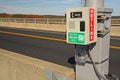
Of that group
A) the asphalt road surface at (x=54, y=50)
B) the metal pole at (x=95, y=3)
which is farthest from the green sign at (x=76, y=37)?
the asphalt road surface at (x=54, y=50)

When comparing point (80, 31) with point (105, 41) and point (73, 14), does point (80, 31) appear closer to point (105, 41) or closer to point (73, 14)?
point (73, 14)

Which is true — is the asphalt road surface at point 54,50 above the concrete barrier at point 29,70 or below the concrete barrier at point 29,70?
below

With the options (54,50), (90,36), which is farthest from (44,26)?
(90,36)

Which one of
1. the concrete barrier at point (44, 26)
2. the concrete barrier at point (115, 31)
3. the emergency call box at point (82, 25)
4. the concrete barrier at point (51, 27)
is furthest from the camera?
the concrete barrier at point (44, 26)

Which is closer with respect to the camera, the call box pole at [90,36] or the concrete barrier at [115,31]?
the call box pole at [90,36]

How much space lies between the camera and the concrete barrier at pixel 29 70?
4266mm

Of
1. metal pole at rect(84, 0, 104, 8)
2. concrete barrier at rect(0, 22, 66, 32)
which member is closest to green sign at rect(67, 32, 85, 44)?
metal pole at rect(84, 0, 104, 8)

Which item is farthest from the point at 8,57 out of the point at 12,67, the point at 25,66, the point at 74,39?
the point at 74,39

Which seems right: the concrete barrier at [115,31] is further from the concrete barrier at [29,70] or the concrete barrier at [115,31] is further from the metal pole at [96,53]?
the metal pole at [96,53]

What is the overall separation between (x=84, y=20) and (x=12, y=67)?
9.18 ft

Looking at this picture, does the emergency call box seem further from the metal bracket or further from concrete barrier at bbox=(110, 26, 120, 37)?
concrete barrier at bbox=(110, 26, 120, 37)

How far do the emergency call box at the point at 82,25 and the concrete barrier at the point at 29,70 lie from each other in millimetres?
977

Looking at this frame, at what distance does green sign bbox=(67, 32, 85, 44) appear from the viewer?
3.31m

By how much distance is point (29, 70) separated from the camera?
15.9 ft
